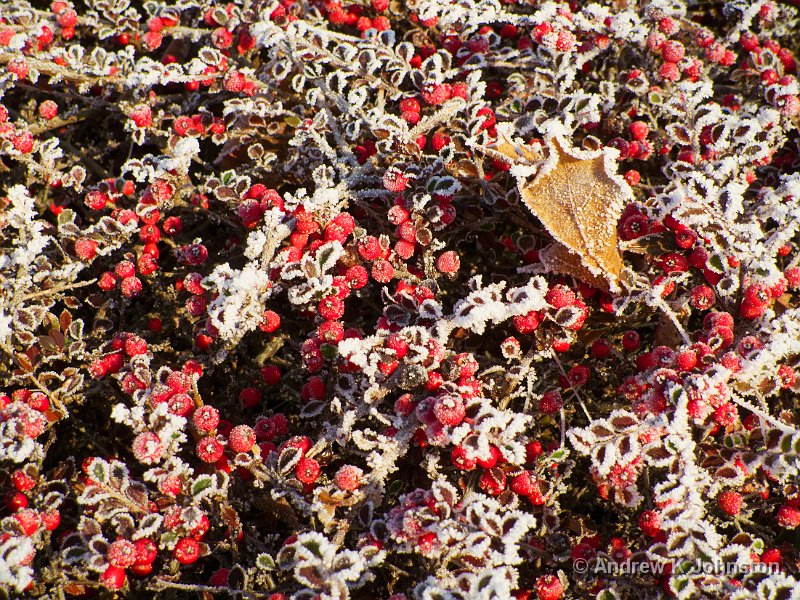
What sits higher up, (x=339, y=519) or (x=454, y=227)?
(x=454, y=227)

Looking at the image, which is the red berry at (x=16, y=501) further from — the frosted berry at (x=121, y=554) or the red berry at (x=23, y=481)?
the frosted berry at (x=121, y=554)

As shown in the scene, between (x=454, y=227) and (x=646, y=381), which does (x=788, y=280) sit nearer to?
(x=646, y=381)

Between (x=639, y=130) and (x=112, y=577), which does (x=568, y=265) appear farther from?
(x=112, y=577)

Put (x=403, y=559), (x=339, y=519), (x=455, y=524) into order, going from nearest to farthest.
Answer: (x=455, y=524), (x=339, y=519), (x=403, y=559)

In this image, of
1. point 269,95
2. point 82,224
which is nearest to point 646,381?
point 269,95

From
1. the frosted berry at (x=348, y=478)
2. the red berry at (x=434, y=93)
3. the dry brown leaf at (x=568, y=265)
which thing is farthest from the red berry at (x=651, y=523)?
the red berry at (x=434, y=93)
